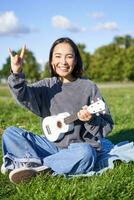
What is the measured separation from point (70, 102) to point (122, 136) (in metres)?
2.37

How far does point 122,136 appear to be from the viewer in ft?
23.3

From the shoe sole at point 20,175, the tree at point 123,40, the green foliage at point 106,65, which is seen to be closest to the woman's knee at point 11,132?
the shoe sole at point 20,175

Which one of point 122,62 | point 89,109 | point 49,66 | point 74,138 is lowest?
point 122,62

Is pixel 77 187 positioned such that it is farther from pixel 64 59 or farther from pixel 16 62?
pixel 64 59

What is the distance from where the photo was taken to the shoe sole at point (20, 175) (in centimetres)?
430

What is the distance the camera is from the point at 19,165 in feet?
14.9

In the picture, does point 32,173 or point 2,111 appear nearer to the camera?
point 32,173

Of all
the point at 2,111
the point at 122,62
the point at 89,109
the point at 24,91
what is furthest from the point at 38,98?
the point at 122,62

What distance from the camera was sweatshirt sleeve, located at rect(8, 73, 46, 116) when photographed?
175 inches

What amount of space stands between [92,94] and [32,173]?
1.11 m

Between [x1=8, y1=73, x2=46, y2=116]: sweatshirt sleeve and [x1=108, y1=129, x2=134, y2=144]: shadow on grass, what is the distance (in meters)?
2.13

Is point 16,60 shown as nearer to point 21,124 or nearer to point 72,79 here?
point 72,79

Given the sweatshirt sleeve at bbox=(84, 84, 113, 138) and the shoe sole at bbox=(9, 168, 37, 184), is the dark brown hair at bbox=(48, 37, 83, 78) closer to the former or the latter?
the sweatshirt sleeve at bbox=(84, 84, 113, 138)

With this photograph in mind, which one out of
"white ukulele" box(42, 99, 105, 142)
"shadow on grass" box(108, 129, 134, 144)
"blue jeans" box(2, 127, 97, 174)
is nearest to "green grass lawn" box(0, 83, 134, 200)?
"blue jeans" box(2, 127, 97, 174)
